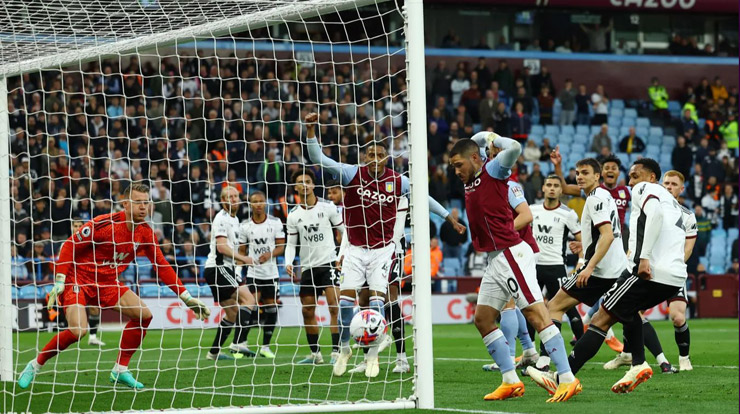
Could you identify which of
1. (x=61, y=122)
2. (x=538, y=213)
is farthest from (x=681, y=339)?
(x=61, y=122)

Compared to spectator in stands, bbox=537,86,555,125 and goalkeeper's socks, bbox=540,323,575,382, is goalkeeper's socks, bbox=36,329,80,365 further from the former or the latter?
spectator in stands, bbox=537,86,555,125

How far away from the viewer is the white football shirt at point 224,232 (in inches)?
498

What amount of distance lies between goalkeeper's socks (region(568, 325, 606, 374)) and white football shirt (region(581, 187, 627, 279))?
1169 millimetres

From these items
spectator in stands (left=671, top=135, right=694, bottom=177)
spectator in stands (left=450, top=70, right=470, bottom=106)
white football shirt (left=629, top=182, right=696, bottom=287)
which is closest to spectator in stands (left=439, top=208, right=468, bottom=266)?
spectator in stands (left=450, top=70, right=470, bottom=106)

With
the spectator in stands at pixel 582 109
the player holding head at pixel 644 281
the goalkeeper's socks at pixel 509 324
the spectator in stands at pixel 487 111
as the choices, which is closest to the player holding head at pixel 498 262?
the player holding head at pixel 644 281

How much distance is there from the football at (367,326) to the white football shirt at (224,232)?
3.98 m

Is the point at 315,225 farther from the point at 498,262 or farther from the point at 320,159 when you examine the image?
the point at 498,262

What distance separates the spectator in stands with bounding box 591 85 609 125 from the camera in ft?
92.4

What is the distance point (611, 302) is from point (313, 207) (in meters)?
4.64

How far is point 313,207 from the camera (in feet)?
39.8

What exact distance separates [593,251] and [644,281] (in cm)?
154

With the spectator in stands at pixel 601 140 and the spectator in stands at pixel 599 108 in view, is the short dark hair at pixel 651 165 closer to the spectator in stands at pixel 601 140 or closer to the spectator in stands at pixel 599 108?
the spectator in stands at pixel 601 140

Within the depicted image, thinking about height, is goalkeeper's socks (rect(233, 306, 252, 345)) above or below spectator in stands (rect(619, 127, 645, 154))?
above

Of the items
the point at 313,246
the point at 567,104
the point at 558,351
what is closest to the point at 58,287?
the point at 313,246
